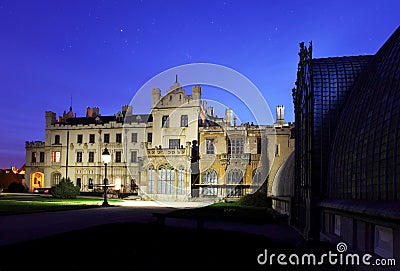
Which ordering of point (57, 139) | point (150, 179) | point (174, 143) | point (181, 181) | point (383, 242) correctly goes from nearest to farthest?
point (383, 242) → point (181, 181) → point (150, 179) → point (174, 143) → point (57, 139)

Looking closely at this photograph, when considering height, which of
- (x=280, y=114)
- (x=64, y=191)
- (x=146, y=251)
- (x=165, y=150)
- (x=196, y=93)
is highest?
(x=196, y=93)

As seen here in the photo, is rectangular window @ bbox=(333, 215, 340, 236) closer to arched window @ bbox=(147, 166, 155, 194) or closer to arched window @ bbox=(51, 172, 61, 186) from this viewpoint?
arched window @ bbox=(147, 166, 155, 194)

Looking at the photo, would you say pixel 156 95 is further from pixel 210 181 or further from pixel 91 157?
pixel 91 157

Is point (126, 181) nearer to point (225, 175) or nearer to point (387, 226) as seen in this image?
point (225, 175)

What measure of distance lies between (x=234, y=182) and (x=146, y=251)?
40196 mm

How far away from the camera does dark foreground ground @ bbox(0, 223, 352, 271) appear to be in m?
9.82

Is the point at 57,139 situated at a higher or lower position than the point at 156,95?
lower

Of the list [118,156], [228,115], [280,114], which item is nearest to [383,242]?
[280,114]

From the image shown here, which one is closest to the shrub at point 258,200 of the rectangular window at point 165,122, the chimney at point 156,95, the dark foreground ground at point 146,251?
the dark foreground ground at point 146,251

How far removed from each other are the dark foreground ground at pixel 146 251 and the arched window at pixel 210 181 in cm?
3690

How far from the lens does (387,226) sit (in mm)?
7844

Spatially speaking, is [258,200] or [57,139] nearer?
[258,200]

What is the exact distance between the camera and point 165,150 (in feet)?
176

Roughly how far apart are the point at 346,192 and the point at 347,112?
3.16 metres
